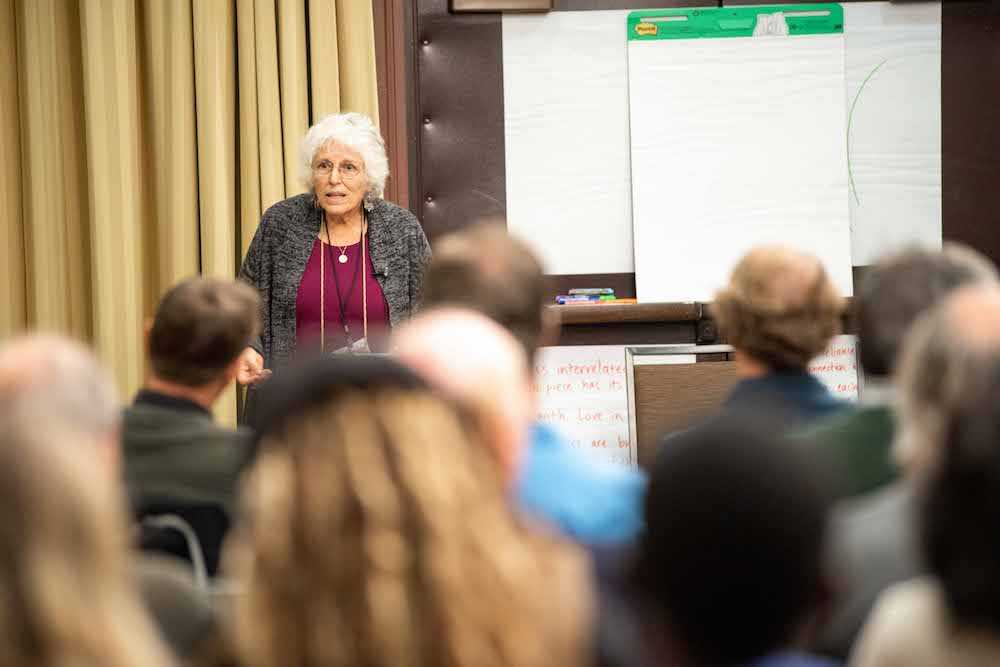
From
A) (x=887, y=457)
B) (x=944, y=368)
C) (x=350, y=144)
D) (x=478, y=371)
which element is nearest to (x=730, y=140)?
(x=350, y=144)

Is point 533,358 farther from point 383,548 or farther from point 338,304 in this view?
point 338,304

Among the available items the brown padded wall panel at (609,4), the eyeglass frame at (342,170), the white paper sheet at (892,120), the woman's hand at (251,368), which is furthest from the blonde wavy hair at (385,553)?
the white paper sheet at (892,120)

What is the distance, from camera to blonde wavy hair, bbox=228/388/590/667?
965 mm

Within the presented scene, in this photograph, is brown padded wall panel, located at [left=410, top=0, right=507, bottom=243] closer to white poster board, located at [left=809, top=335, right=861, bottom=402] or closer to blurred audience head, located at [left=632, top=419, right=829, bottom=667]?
white poster board, located at [left=809, top=335, right=861, bottom=402]

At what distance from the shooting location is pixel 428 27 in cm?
460

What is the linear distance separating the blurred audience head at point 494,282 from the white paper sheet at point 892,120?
3.24 m

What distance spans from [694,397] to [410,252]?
1.07 metres

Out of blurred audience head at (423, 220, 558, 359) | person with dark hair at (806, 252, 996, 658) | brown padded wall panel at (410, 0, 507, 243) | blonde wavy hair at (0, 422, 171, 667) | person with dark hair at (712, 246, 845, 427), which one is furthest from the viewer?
brown padded wall panel at (410, 0, 507, 243)

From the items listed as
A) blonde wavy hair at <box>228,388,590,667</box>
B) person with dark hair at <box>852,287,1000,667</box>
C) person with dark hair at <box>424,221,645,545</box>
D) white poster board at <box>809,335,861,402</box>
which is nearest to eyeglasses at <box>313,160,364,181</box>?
person with dark hair at <box>424,221,645,545</box>

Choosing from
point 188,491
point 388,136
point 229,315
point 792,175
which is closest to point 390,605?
point 188,491

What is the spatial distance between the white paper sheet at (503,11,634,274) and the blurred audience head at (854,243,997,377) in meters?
2.85

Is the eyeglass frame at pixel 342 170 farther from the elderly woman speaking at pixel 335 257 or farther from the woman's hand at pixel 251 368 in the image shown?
the woman's hand at pixel 251 368

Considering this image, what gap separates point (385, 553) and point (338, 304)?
2.68 meters

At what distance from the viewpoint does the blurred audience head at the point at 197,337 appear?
209cm
